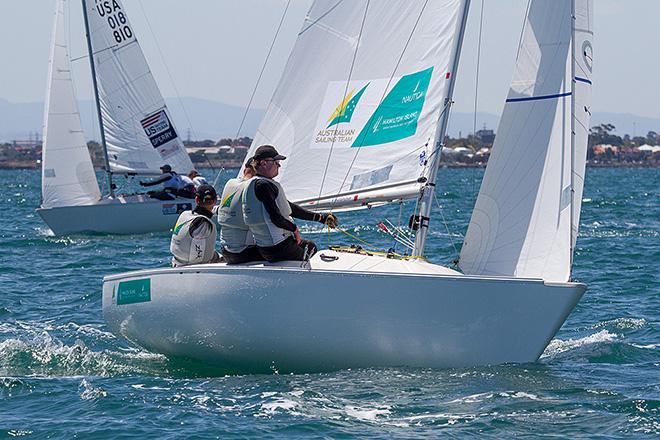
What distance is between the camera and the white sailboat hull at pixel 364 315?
760cm

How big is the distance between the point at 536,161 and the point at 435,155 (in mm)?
731

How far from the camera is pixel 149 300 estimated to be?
27.1 ft

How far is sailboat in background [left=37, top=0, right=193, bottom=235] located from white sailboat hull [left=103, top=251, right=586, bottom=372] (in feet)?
41.7

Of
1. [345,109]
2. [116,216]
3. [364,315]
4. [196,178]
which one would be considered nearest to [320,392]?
[364,315]

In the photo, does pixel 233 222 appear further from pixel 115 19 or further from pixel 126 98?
pixel 115 19

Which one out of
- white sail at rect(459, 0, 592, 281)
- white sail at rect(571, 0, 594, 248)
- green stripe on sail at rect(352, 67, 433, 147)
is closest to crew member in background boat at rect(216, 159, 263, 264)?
green stripe on sail at rect(352, 67, 433, 147)

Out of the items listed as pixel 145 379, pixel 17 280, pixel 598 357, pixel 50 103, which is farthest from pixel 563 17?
pixel 50 103

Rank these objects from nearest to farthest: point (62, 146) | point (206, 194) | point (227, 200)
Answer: point (227, 200) < point (206, 194) < point (62, 146)

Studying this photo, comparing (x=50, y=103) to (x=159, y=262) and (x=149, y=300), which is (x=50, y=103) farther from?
(x=149, y=300)

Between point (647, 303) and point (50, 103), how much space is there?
1275 centimetres

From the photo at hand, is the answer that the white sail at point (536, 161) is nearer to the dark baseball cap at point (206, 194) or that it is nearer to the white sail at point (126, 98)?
the dark baseball cap at point (206, 194)

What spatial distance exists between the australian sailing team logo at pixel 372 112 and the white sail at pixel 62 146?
12.2 meters

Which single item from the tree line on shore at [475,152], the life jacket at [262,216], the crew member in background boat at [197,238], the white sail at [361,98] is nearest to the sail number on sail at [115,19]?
the white sail at [361,98]

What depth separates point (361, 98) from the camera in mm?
8898
